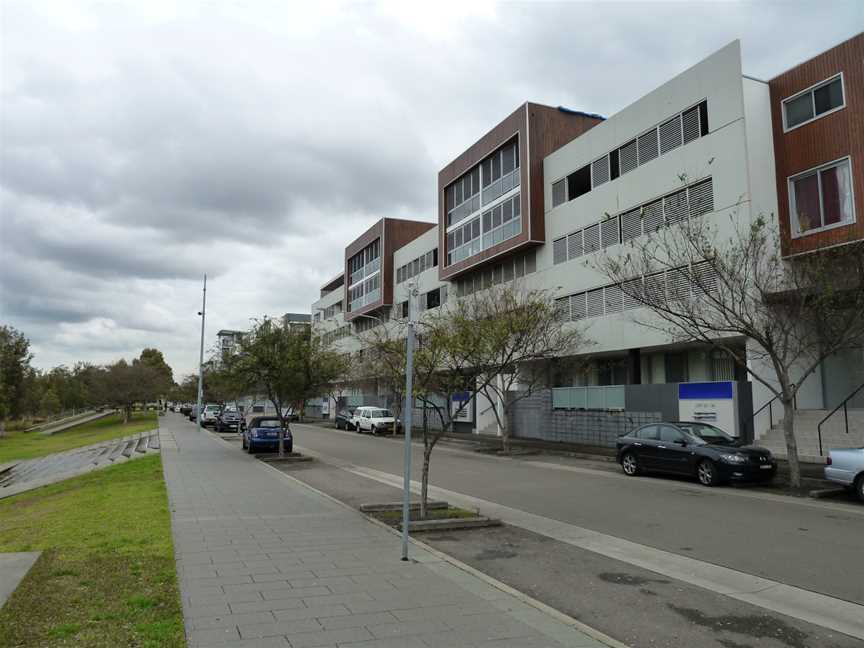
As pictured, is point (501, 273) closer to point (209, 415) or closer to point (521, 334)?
point (521, 334)

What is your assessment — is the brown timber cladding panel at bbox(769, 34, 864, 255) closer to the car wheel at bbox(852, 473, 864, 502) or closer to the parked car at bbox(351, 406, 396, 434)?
the car wheel at bbox(852, 473, 864, 502)

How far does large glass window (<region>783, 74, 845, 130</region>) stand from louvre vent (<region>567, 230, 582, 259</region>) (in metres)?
9.71

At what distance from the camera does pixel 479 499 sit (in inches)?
519

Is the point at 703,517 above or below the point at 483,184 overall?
below

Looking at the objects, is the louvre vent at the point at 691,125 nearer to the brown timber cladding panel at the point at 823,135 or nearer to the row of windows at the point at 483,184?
the brown timber cladding panel at the point at 823,135

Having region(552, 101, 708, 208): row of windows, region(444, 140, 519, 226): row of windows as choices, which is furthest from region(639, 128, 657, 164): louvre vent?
region(444, 140, 519, 226): row of windows

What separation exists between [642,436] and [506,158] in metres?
20.9

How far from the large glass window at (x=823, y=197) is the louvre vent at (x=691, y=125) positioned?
12.4 feet

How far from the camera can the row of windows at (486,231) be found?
32875 millimetres

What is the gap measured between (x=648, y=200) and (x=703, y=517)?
16757 millimetres

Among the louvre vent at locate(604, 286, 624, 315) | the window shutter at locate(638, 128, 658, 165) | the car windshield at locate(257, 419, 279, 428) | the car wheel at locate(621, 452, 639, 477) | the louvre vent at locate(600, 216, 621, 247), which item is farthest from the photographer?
the louvre vent at locate(600, 216, 621, 247)

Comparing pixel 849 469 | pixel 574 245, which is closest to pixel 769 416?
pixel 849 469

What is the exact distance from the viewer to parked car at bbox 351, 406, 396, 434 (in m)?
→ 39.8

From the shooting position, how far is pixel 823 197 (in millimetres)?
20188
